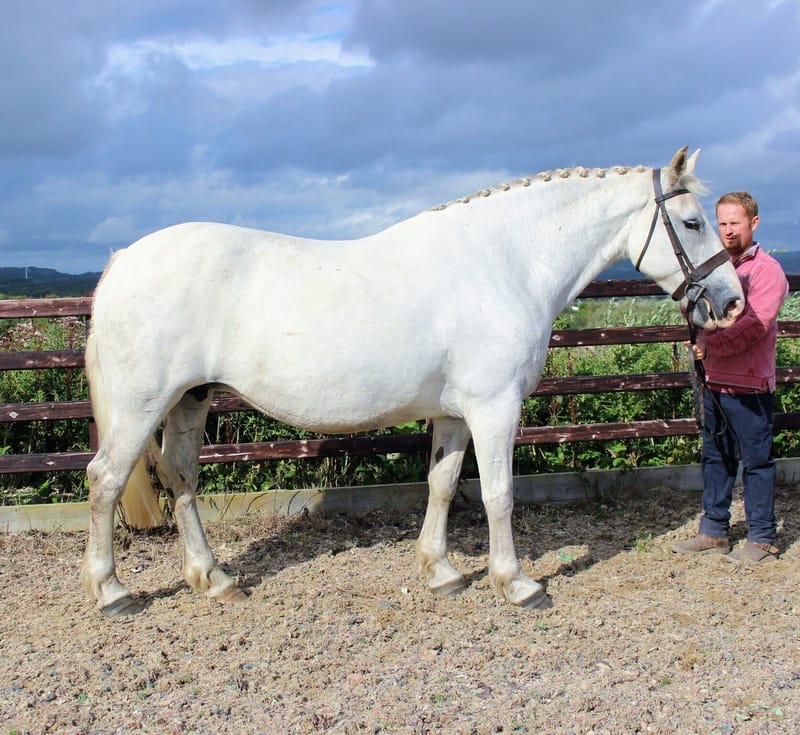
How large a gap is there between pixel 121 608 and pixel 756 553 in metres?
3.60

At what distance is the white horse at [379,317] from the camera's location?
3.71 metres

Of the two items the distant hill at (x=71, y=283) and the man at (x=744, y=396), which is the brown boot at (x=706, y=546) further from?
the distant hill at (x=71, y=283)

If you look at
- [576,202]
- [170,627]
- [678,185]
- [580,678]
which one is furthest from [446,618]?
[678,185]

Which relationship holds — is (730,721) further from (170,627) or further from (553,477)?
A: (553,477)

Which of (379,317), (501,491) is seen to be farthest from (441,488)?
(379,317)

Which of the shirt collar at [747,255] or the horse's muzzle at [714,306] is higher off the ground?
the shirt collar at [747,255]

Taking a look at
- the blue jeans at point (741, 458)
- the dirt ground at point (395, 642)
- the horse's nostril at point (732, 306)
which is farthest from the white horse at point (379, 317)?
the blue jeans at point (741, 458)

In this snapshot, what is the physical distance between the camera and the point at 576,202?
13.6 feet

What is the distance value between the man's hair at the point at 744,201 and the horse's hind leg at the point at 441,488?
1993 mm

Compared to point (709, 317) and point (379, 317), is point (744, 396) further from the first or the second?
point (379, 317)

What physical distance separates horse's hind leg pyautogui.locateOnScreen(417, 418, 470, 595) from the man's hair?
1.99 metres

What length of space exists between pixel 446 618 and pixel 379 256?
6.10 feet

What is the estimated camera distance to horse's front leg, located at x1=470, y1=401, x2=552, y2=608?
387cm

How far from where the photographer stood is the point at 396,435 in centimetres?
557
